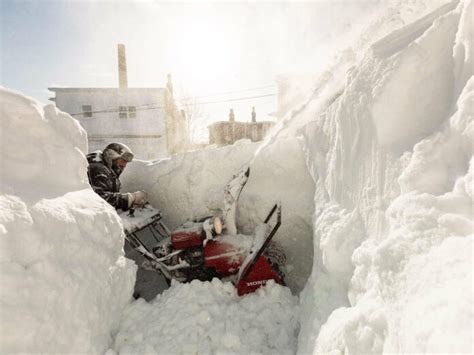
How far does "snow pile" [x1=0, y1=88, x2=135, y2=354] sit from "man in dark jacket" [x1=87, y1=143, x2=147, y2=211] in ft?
4.88

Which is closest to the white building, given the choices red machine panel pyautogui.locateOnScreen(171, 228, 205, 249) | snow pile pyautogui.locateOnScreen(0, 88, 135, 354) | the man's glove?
the man's glove

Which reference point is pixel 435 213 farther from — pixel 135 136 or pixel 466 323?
pixel 135 136

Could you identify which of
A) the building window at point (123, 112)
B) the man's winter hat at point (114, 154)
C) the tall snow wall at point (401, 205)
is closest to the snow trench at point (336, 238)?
the tall snow wall at point (401, 205)

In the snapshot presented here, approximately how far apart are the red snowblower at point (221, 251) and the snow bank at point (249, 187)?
1.01 ft

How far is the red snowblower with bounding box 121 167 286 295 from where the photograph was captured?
3281mm

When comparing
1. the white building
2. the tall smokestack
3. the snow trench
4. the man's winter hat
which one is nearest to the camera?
the snow trench

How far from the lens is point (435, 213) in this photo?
1.34m

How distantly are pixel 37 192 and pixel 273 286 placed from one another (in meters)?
2.57

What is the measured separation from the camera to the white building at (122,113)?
20.5 m

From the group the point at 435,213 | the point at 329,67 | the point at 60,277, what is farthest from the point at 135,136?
the point at 435,213

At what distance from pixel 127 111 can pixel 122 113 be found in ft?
1.30

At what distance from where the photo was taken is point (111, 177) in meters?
5.04

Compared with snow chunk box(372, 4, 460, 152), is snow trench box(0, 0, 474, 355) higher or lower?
lower

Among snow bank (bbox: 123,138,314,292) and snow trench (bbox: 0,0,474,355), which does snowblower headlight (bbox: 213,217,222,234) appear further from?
snow bank (bbox: 123,138,314,292)
